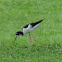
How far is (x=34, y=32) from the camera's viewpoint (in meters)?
15.8

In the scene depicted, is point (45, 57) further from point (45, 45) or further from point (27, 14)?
point (27, 14)

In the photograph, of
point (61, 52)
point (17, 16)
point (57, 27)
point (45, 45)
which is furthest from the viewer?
point (17, 16)

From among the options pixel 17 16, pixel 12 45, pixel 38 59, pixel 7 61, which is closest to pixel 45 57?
pixel 38 59

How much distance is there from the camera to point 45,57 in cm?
1152

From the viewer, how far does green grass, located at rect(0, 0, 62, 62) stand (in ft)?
38.7

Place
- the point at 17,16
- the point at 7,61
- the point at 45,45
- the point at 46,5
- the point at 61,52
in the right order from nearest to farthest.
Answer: the point at 7,61
the point at 61,52
the point at 45,45
the point at 17,16
the point at 46,5

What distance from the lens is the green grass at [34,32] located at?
1179cm

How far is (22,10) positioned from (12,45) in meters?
6.93

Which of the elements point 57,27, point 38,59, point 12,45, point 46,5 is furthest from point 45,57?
point 46,5

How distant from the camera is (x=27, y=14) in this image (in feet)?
63.1

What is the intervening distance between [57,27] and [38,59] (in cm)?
570

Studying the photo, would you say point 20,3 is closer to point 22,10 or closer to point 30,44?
point 22,10

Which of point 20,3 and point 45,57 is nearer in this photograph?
point 45,57

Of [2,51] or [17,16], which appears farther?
[17,16]
